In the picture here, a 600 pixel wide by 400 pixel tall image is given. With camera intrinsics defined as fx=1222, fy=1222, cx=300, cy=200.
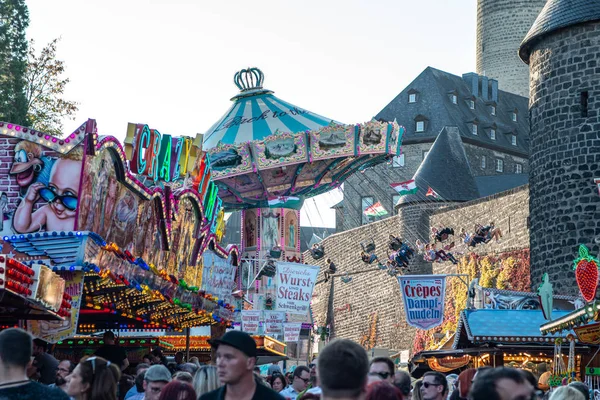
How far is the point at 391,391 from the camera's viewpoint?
19.7 ft

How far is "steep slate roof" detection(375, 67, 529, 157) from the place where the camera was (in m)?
67.7

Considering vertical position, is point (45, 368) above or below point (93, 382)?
above

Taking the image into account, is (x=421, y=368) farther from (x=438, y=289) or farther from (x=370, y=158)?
(x=370, y=158)

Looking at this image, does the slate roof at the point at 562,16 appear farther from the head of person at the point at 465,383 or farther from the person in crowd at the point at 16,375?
the person in crowd at the point at 16,375

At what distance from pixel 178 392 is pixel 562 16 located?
20963mm

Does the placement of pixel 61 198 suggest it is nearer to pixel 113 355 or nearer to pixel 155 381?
pixel 113 355

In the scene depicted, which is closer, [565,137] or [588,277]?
[588,277]

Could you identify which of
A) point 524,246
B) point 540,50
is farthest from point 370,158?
point 540,50

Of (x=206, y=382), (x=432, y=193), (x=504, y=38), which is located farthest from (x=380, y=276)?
(x=206, y=382)

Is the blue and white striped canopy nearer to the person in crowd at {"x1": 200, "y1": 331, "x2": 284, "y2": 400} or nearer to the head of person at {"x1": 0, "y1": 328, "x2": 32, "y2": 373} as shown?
the person in crowd at {"x1": 200, "y1": 331, "x2": 284, "y2": 400}

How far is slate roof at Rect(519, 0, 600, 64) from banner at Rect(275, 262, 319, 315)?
304 inches

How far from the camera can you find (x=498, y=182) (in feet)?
194

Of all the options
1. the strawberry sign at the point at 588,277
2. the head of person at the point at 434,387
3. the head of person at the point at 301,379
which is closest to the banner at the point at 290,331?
the strawberry sign at the point at 588,277

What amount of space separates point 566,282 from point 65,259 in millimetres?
13174
